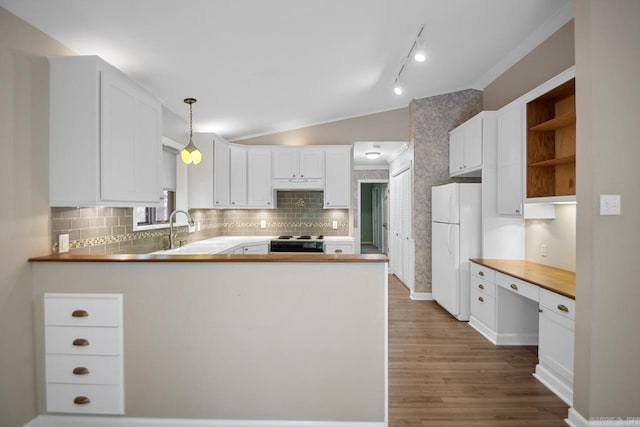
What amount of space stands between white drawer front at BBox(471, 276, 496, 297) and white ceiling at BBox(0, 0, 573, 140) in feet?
8.30

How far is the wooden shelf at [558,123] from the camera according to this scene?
8.63 feet

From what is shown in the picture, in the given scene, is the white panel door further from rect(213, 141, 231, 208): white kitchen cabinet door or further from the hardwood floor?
rect(213, 141, 231, 208): white kitchen cabinet door

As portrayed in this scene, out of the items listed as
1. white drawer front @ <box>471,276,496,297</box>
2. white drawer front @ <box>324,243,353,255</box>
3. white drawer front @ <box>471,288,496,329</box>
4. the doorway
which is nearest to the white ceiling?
white drawer front @ <box>324,243,353,255</box>

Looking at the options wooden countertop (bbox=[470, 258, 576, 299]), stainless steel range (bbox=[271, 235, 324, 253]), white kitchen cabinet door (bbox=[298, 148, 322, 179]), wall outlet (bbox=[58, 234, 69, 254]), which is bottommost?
wooden countertop (bbox=[470, 258, 576, 299])

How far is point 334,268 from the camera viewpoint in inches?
78.3

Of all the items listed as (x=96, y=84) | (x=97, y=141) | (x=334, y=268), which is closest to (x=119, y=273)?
(x=97, y=141)

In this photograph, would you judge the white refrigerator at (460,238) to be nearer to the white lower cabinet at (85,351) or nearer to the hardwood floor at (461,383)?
the hardwood floor at (461,383)

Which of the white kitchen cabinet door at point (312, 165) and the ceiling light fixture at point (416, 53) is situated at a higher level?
the ceiling light fixture at point (416, 53)

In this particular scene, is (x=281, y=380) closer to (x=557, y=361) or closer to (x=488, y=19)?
(x=557, y=361)

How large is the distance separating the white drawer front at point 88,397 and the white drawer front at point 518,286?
3.14 m

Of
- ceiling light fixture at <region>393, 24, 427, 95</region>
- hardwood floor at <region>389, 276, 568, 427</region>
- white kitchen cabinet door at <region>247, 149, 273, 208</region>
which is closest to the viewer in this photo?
hardwood floor at <region>389, 276, 568, 427</region>

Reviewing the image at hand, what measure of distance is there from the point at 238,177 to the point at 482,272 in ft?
11.7

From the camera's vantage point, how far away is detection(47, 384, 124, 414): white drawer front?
2.03m

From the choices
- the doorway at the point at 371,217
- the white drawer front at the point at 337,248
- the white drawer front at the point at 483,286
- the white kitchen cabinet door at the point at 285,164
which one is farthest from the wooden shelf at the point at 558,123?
the doorway at the point at 371,217
